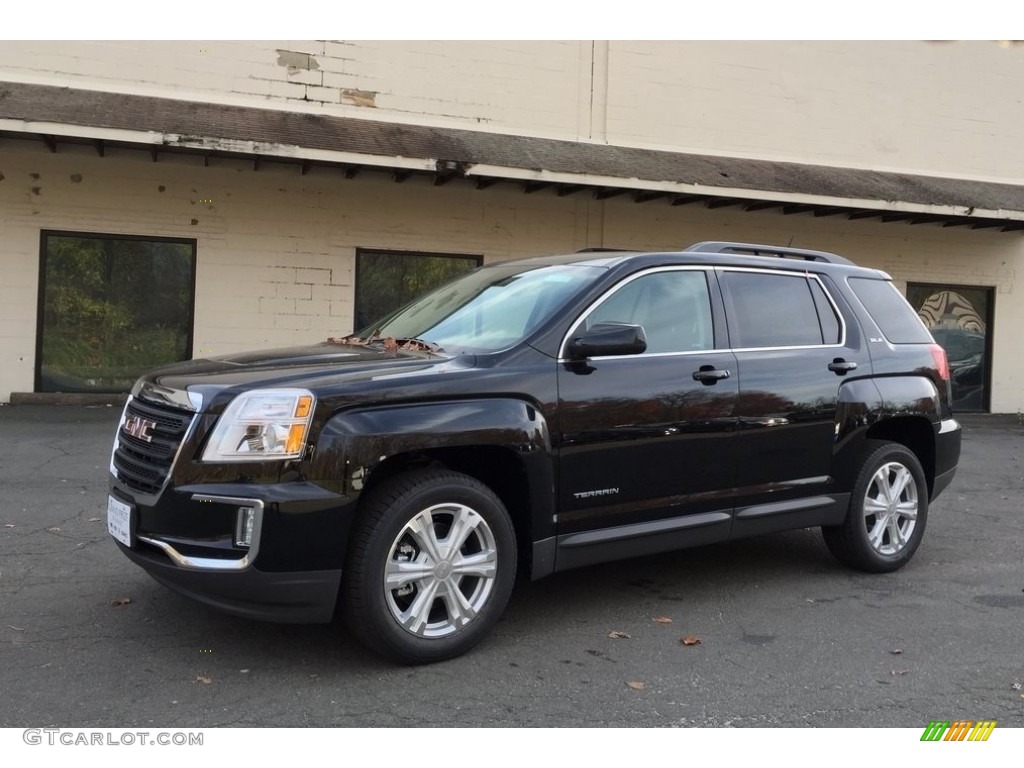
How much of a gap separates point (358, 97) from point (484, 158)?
7.40 feet

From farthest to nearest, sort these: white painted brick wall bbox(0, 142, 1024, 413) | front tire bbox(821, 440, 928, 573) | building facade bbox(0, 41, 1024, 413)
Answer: white painted brick wall bbox(0, 142, 1024, 413) < building facade bbox(0, 41, 1024, 413) < front tire bbox(821, 440, 928, 573)

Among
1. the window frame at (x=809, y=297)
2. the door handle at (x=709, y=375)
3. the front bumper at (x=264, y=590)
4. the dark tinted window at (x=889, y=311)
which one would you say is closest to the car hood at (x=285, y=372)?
the front bumper at (x=264, y=590)

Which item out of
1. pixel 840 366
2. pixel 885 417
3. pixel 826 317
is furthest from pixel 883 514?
pixel 826 317

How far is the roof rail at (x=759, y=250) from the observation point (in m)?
5.36

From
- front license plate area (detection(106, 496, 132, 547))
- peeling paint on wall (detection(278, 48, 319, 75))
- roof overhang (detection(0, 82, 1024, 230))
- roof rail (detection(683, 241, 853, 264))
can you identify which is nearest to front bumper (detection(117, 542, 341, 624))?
front license plate area (detection(106, 496, 132, 547))

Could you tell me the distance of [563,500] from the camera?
4.30m

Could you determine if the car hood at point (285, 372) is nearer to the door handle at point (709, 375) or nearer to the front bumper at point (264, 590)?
the front bumper at point (264, 590)

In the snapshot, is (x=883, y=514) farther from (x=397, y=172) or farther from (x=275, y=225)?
(x=275, y=225)

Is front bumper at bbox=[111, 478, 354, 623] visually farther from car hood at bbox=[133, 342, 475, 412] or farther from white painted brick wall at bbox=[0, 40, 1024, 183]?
white painted brick wall at bbox=[0, 40, 1024, 183]

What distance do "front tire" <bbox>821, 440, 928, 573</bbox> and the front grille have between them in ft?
12.5

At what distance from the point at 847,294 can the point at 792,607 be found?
2.00 meters

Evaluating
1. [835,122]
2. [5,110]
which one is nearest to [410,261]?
[5,110]

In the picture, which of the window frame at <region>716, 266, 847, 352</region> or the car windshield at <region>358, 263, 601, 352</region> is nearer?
the car windshield at <region>358, 263, 601, 352</region>
